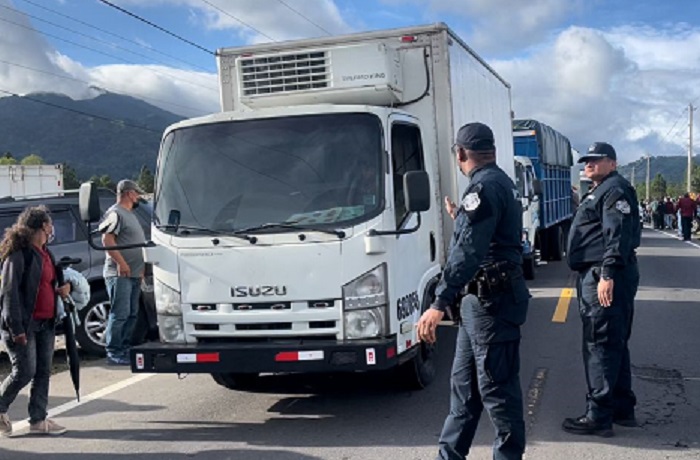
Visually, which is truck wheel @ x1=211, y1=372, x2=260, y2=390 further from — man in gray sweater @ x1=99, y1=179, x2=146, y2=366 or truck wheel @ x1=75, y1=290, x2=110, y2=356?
truck wheel @ x1=75, y1=290, x2=110, y2=356

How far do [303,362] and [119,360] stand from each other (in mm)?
3802

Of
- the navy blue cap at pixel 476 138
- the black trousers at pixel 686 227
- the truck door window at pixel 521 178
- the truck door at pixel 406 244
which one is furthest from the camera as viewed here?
the black trousers at pixel 686 227

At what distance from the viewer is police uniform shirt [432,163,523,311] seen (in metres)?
4.15

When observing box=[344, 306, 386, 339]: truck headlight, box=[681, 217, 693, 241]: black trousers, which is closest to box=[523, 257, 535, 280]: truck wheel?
box=[344, 306, 386, 339]: truck headlight

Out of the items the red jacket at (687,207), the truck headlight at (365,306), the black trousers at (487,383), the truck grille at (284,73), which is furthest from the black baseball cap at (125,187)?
the red jacket at (687,207)

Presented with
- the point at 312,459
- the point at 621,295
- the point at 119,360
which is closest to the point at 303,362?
the point at 312,459

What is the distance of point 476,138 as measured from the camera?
437cm

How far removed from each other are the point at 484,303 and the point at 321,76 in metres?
3.18

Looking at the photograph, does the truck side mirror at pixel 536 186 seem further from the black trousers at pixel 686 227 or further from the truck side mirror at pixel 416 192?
the black trousers at pixel 686 227

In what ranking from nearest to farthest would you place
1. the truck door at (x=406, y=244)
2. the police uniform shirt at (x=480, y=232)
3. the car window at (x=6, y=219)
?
the police uniform shirt at (x=480, y=232) → the truck door at (x=406, y=244) → the car window at (x=6, y=219)

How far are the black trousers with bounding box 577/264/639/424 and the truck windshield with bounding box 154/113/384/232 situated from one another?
5.40ft

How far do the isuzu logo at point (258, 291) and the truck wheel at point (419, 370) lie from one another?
1453 mm

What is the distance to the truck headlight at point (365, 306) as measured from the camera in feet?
17.9

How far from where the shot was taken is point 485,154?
439cm
